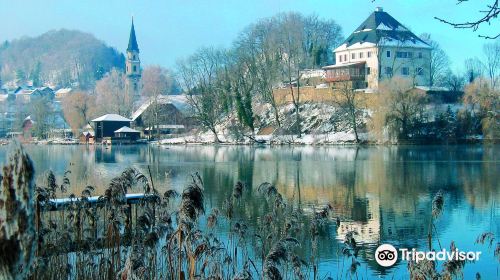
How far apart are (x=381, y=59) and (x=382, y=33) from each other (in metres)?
→ 3.42

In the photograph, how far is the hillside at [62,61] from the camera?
168750 millimetres

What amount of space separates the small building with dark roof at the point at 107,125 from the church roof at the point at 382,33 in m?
31.7

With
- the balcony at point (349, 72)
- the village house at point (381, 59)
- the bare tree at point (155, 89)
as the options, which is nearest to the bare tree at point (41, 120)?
the bare tree at point (155, 89)

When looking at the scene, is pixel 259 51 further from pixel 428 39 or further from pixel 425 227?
pixel 425 227

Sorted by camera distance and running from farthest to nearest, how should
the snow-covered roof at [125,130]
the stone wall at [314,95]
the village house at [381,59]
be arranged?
the snow-covered roof at [125,130]
the village house at [381,59]
the stone wall at [314,95]

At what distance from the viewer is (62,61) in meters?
183

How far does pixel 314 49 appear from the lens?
77.1 meters

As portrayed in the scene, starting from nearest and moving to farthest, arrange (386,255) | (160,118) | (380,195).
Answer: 1. (386,255)
2. (380,195)
3. (160,118)

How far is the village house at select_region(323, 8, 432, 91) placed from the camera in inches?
2579

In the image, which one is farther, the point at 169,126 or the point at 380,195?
the point at 169,126

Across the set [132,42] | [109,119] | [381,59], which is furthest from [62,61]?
[381,59]

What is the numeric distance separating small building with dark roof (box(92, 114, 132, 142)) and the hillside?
77695 mm

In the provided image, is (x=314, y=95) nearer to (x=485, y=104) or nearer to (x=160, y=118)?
(x=485, y=104)

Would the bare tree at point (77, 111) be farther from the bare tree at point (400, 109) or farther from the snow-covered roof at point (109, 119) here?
the bare tree at point (400, 109)
